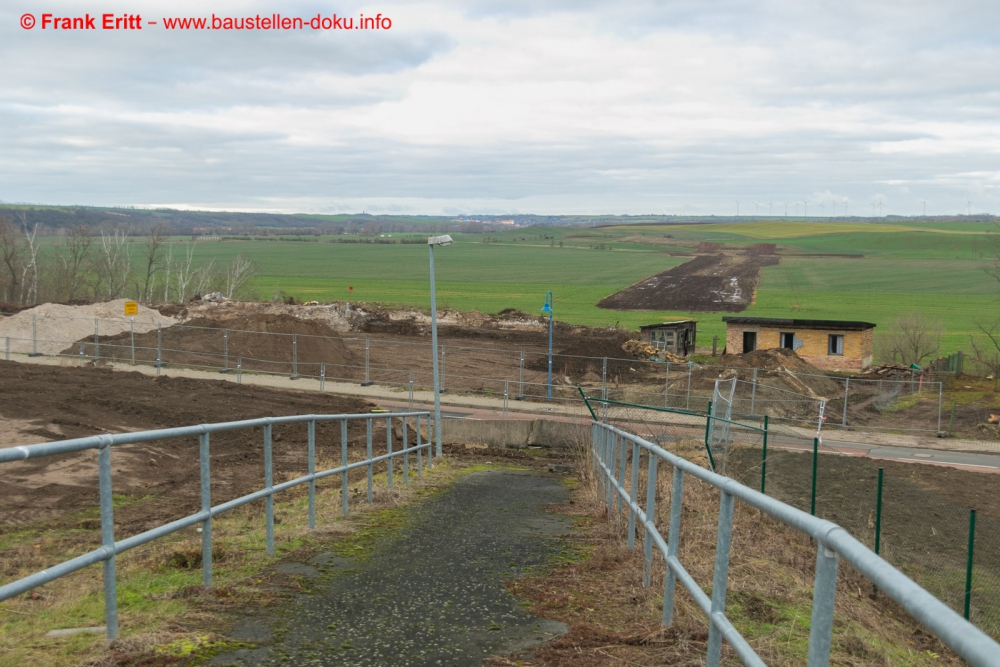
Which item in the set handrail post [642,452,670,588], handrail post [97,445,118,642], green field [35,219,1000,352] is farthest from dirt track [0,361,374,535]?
green field [35,219,1000,352]

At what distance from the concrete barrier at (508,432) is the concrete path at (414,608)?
18.5 metres

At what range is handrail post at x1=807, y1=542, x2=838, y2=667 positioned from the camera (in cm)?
283

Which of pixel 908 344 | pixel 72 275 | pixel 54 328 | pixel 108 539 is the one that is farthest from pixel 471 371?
pixel 72 275

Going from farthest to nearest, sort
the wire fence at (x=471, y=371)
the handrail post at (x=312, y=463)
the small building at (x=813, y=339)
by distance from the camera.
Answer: the small building at (x=813, y=339)
the wire fence at (x=471, y=371)
the handrail post at (x=312, y=463)

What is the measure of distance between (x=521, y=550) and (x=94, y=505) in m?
8.48

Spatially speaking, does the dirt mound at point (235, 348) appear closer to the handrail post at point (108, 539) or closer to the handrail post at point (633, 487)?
the handrail post at point (633, 487)

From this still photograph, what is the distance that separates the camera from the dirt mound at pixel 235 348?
128ft

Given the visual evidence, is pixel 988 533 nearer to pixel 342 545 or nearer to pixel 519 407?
pixel 342 545

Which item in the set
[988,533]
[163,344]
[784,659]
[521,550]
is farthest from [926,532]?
[163,344]

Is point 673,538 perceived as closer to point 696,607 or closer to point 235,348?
point 696,607

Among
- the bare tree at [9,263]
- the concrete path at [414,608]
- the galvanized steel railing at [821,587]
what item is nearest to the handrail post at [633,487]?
the concrete path at [414,608]

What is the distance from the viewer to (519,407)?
1351 inches

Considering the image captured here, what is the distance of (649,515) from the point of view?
6.54m

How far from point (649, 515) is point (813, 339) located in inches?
1790
